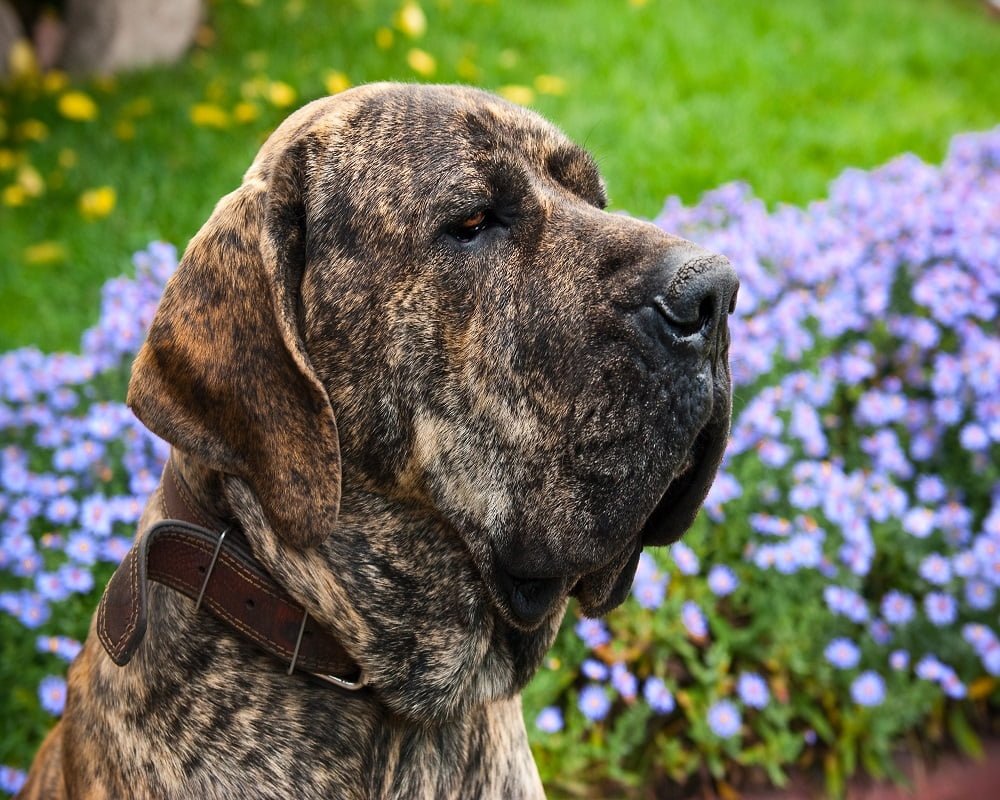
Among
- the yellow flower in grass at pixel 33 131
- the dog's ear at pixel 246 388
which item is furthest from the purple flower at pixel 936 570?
the yellow flower in grass at pixel 33 131

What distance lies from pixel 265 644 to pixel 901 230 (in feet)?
11.7

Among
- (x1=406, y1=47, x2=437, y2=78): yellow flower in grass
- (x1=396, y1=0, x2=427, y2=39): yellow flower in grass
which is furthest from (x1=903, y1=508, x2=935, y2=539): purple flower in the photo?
(x1=396, y1=0, x2=427, y2=39): yellow flower in grass

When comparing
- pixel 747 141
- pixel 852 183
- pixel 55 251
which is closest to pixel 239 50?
pixel 55 251

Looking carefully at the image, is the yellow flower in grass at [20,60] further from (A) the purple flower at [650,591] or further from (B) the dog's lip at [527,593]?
(B) the dog's lip at [527,593]

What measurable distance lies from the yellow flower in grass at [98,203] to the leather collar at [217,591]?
4.32 meters

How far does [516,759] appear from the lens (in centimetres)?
256

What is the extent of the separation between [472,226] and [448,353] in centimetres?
28

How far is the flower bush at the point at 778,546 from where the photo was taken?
136 inches

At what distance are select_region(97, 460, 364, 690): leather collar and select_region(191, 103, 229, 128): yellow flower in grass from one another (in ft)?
16.5

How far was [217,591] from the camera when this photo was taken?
2.23 meters

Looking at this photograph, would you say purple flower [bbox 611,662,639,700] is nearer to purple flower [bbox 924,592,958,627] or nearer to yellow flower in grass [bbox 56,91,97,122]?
purple flower [bbox 924,592,958,627]

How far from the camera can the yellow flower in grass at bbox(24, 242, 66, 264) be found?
6008 mm

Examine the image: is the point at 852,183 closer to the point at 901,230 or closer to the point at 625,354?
the point at 901,230

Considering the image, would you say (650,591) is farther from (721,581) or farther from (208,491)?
(208,491)
